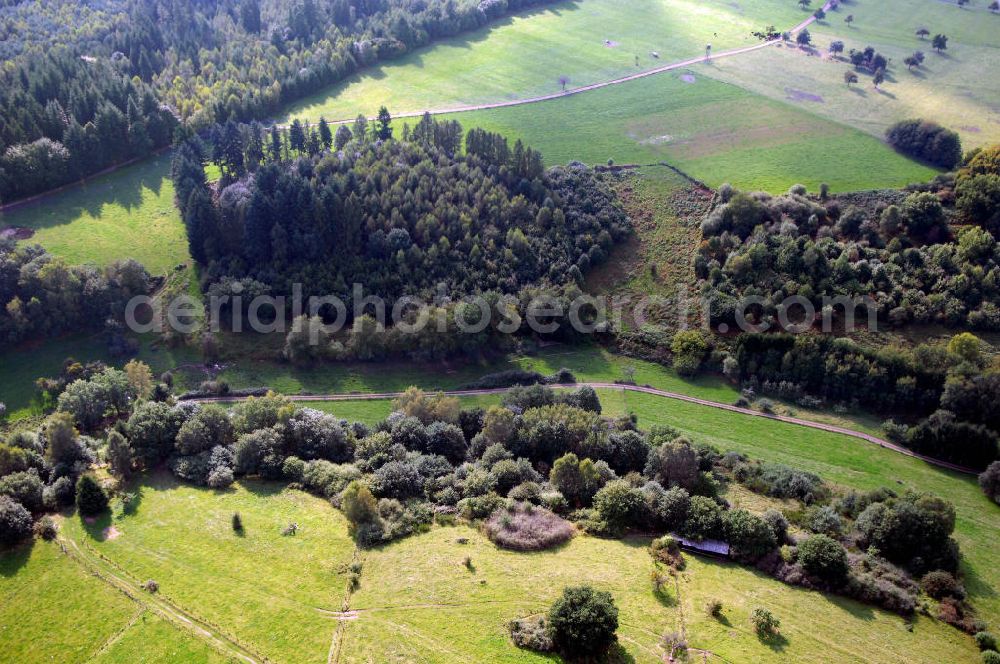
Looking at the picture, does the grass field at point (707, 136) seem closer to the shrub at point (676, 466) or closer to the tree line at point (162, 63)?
the tree line at point (162, 63)

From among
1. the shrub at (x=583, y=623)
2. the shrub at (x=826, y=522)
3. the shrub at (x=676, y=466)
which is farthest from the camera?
the shrub at (x=676, y=466)

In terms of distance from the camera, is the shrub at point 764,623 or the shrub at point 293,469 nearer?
the shrub at point 764,623

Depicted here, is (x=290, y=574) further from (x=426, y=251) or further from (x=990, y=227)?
(x=990, y=227)

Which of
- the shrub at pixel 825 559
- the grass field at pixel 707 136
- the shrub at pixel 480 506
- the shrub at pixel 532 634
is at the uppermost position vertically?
the grass field at pixel 707 136

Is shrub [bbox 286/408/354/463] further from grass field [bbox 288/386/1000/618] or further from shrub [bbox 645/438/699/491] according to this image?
shrub [bbox 645/438/699/491]

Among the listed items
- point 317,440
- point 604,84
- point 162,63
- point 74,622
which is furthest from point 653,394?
point 162,63

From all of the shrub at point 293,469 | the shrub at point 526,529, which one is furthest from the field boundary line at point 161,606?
the shrub at point 526,529

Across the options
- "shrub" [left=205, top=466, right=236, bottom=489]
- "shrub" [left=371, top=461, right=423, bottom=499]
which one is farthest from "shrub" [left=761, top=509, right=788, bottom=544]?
"shrub" [left=205, top=466, right=236, bottom=489]
